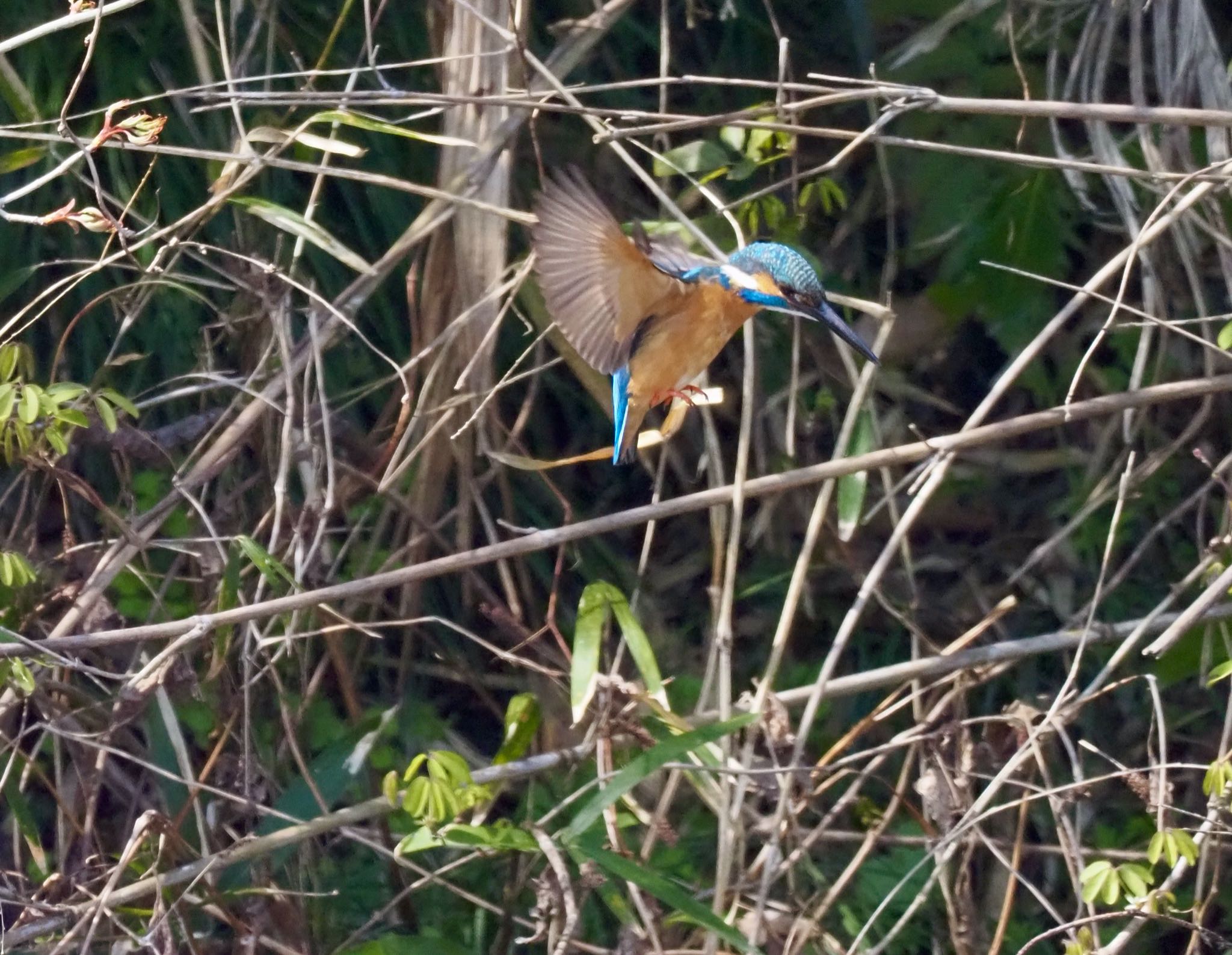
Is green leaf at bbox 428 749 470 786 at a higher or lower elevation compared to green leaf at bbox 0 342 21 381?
Result: lower

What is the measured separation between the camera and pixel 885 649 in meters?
2.22

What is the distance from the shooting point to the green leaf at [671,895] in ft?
4.95

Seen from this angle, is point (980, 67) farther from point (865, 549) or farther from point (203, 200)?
point (203, 200)

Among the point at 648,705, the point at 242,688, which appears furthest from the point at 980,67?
the point at 242,688

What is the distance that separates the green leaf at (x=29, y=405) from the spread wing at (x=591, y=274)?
551mm

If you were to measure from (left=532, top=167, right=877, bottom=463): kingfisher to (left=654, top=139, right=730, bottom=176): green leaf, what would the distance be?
0.10 meters

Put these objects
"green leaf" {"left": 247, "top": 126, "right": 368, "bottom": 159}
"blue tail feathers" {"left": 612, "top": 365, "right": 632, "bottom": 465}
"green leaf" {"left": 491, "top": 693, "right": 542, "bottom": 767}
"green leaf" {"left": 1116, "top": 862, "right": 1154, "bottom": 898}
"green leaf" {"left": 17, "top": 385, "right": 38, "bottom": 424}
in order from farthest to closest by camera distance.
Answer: "blue tail feathers" {"left": 612, "top": 365, "right": 632, "bottom": 465}, "green leaf" {"left": 491, "top": 693, "right": 542, "bottom": 767}, "green leaf" {"left": 247, "top": 126, "right": 368, "bottom": 159}, "green leaf" {"left": 1116, "top": 862, "right": 1154, "bottom": 898}, "green leaf" {"left": 17, "top": 385, "right": 38, "bottom": 424}

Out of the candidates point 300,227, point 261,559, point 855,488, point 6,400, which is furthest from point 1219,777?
point 6,400

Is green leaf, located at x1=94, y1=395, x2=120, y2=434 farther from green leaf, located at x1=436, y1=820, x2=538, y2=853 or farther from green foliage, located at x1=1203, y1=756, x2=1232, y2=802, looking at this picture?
green foliage, located at x1=1203, y1=756, x2=1232, y2=802

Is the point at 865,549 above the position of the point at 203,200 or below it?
below

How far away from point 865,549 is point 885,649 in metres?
0.20

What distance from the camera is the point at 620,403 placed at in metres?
1.88

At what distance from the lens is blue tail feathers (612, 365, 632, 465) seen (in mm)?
1854

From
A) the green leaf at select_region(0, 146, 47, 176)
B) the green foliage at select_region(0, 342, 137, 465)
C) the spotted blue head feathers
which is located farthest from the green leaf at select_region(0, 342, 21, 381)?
the spotted blue head feathers
